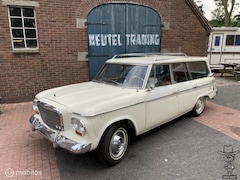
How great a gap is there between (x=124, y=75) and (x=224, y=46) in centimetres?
1146

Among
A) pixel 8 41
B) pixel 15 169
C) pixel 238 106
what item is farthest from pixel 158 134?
pixel 8 41

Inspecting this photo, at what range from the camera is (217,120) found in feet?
16.5

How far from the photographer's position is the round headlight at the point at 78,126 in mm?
2699

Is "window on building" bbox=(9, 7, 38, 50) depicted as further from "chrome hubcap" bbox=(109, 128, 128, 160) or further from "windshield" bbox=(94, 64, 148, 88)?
"chrome hubcap" bbox=(109, 128, 128, 160)

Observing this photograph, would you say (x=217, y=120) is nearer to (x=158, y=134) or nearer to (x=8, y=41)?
(x=158, y=134)

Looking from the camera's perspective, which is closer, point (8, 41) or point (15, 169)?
point (15, 169)

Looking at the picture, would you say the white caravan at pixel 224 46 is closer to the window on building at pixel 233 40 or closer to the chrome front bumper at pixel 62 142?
the window on building at pixel 233 40

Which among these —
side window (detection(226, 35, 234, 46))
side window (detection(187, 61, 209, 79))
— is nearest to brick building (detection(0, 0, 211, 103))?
side window (detection(187, 61, 209, 79))

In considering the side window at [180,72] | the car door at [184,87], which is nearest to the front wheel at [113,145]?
the car door at [184,87]

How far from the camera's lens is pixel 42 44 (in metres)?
6.32

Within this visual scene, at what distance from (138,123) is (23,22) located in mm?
5087

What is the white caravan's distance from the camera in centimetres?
1260

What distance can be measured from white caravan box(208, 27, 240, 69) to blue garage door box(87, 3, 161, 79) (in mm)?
6726

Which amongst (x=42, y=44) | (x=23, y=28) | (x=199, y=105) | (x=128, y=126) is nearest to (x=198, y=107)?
(x=199, y=105)
